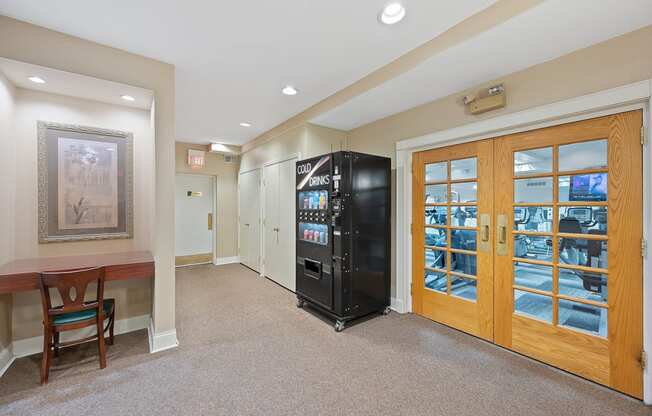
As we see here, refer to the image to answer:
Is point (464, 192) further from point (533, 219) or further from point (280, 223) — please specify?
point (280, 223)

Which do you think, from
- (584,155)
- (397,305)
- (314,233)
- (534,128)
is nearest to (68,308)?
(314,233)

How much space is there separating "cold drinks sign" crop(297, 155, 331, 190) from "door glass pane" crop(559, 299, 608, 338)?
2.36 m

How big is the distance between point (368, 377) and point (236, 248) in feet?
15.5

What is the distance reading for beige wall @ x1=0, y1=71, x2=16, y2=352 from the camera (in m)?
2.07

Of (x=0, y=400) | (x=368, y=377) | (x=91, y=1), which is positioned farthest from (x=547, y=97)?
(x=0, y=400)

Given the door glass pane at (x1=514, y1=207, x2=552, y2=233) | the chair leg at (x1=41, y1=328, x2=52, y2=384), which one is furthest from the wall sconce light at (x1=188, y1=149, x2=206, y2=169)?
the door glass pane at (x1=514, y1=207, x2=552, y2=233)

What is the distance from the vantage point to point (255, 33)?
6.61 ft

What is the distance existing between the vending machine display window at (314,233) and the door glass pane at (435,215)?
3.98 ft

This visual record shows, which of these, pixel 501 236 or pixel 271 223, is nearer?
pixel 501 236

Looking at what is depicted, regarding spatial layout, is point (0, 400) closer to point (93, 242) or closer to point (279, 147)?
point (93, 242)

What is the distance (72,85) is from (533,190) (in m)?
4.12

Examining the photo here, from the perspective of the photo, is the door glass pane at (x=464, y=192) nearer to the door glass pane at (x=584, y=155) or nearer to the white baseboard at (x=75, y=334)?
the door glass pane at (x=584, y=155)

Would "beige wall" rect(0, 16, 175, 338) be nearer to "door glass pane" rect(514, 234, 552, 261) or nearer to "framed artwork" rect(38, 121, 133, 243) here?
"framed artwork" rect(38, 121, 133, 243)

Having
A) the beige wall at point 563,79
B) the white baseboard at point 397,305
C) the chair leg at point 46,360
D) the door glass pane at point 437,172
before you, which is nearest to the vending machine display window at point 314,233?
the white baseboard at point 397,305
